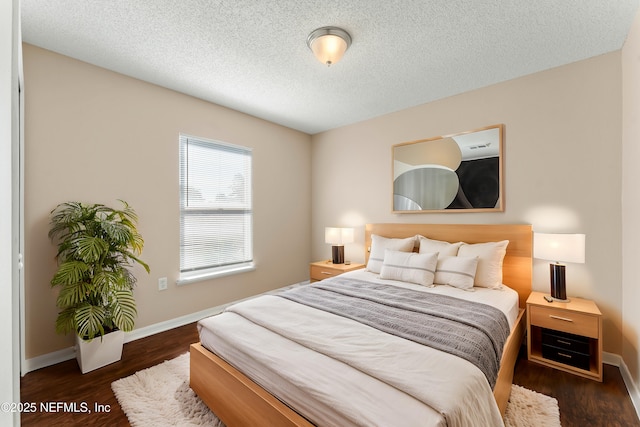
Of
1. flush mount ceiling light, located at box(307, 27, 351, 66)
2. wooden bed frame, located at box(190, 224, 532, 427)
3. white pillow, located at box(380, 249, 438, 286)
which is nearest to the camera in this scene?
wooden bed frame, located at box(190, 224, 532, 427)

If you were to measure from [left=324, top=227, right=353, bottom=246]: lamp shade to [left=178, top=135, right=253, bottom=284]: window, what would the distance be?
3.59 feet

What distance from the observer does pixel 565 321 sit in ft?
7.27

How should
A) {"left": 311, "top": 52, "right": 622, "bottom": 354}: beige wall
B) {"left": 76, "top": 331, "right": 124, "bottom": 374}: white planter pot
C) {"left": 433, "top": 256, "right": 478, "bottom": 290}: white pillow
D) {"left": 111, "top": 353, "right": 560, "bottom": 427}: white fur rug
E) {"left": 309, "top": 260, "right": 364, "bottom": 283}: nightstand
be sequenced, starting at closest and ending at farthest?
{"left": 111, "top": 353, "right": 560, "bottom": 427}: white fur rug < {"left": 76, "top": 331, "right": 124, "bottom": 374}: white planter pot < {"left": 311, "top": 52, "right": 622, "bottom": 354}: beige wall < {"left": 433, "top": 256, "right": 478, "bottom": 290}: white pillow < {"left": 309, "top": 260, "right": 364, "bottom": 283}: nightstand

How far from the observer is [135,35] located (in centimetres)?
214

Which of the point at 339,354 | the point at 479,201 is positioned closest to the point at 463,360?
the point at 339,354

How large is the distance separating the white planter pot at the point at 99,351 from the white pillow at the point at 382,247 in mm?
2515

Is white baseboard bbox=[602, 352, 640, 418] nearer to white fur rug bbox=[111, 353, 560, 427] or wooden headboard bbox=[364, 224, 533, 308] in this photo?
white fur rug bbox=[111, 353, 560, 427]

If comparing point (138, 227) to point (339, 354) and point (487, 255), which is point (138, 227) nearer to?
point (339, 354)

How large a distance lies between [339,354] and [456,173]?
2.58 m

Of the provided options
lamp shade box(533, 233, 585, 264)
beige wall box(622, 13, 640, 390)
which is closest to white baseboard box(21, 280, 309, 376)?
lamp shade box(533, 233, 585, 264)

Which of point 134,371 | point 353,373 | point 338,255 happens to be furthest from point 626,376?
point 134,371

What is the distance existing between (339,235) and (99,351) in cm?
271

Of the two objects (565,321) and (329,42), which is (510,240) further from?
(329,42)

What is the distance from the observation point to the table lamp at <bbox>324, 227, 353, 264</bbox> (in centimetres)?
386
